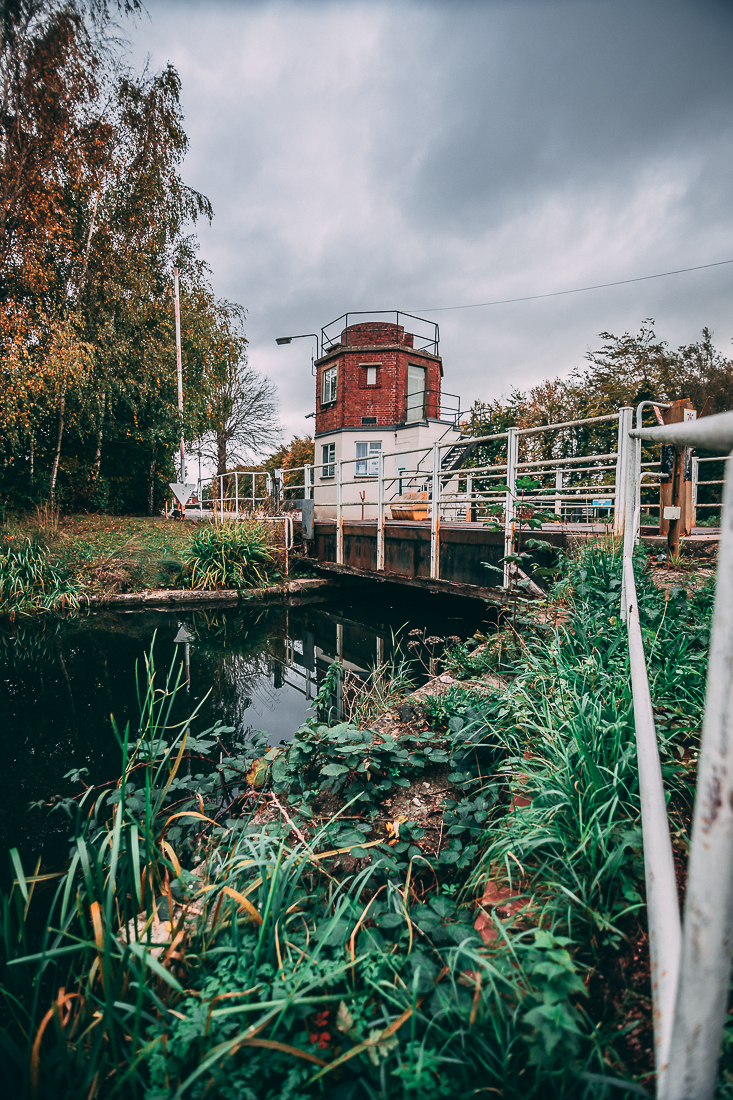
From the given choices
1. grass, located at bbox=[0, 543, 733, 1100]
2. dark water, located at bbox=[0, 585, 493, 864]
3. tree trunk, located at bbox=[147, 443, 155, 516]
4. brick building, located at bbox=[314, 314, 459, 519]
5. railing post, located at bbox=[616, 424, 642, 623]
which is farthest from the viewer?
brick building, located at bbox=[314, 314, 459, 519]

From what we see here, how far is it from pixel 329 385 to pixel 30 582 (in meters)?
15.8

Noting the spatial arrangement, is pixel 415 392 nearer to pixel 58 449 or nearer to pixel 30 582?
pixel 58 449

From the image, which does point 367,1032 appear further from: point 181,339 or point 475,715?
point 181,339

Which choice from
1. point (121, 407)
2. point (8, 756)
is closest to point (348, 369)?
point (121, 407)

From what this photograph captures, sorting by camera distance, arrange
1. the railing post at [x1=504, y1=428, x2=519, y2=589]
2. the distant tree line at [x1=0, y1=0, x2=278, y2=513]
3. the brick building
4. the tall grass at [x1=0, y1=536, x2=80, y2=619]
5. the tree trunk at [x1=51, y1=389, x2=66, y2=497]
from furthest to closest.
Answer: the brick building < the tree trunk at [x1=51, y1=389, x2=66, y2=497] < the distant tree line at [x1=0, y1=0, x2=278, y2=513] < the tall grass at [x1=0, y1=536, x2=80, y2=619] < the railing post at [x1=504, y1=428, x2=519, y2=589]

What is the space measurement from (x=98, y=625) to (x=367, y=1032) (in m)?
7.28

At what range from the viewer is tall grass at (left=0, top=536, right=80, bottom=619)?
26.0 ft

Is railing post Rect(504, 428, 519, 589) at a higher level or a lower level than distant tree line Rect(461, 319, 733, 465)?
lower

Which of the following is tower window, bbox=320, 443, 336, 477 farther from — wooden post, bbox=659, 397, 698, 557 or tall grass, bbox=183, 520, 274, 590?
wooden post, bbox=659, 397, 698, 557

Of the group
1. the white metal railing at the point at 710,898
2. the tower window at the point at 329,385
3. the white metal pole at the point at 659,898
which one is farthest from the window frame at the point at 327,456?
the white metal railing at the point at 710,898

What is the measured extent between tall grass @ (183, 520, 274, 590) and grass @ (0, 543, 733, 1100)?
723 cm

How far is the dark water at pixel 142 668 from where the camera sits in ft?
9.89

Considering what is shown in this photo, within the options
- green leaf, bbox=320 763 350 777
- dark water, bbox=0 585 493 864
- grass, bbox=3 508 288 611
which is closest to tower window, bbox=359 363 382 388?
grass, bbox=3 508 288 611

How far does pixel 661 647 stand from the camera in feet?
7.42
